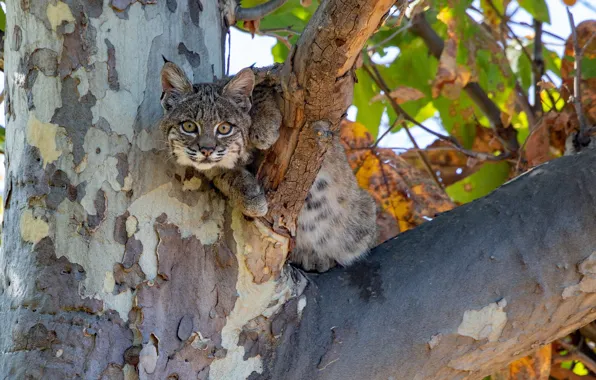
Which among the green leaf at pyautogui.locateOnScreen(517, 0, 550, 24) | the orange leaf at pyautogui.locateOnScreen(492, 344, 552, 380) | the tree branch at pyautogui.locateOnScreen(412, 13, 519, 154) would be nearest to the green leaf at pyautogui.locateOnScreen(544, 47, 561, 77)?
the tree branch at pyautogui.locateOnScreen(412, 13, 519, 154)

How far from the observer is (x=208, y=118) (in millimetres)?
3818

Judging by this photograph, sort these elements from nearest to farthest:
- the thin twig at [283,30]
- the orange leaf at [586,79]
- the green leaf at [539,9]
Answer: the thin twig at [283,30] → the green leaf at [539,9] → the orange leaf at [586,79]

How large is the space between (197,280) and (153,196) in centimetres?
40

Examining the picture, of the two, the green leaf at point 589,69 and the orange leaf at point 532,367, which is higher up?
the green leaf at point 589,69

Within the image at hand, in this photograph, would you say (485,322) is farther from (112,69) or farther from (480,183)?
(480,183)

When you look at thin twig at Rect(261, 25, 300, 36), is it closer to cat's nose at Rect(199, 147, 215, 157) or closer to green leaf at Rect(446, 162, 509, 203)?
cat's nose at Rect(199, 147, 215, 157)

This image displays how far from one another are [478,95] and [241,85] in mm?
2730

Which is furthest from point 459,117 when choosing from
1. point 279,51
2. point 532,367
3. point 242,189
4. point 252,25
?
point 242,189

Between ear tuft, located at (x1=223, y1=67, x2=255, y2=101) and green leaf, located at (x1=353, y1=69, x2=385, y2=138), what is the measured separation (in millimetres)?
1749

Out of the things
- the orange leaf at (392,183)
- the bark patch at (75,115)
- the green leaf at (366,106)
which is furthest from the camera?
the green leaf at (366,106)

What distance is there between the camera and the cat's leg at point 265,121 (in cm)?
344

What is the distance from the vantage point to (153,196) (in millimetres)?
3248

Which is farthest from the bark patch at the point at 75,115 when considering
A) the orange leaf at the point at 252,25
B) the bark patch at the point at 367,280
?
the bark patch at the point at 367,280

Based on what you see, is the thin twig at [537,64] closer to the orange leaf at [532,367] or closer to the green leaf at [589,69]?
the green leaf at [589,69]
